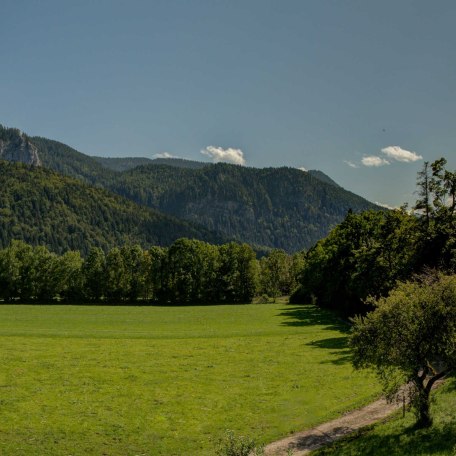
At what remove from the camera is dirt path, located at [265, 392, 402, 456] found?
77.8 ft

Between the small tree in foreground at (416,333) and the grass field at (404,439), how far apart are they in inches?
41.5

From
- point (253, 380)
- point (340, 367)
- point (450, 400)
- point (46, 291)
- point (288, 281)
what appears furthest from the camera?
point (288, 281)

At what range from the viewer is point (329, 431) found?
85.8ft

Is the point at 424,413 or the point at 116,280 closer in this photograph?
the point at 424,413

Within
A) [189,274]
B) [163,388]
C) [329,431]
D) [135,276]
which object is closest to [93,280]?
[135,276]

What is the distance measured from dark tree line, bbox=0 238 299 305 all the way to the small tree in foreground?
345 feet

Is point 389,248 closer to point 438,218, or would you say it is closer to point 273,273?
point 438,218

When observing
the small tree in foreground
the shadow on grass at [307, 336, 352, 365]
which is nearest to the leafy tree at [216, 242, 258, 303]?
the shadow on grass at [307, 336, 352, 365]

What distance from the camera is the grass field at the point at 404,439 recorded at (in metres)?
20.7

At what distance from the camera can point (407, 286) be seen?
2420 centimetres

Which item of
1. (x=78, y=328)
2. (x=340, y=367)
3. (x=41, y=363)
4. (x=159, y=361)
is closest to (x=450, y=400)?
(x=340, y=367)

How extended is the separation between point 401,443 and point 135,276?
114032 mm

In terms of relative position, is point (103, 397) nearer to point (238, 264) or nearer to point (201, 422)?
point (201, 422)

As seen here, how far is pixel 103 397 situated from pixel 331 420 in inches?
655
